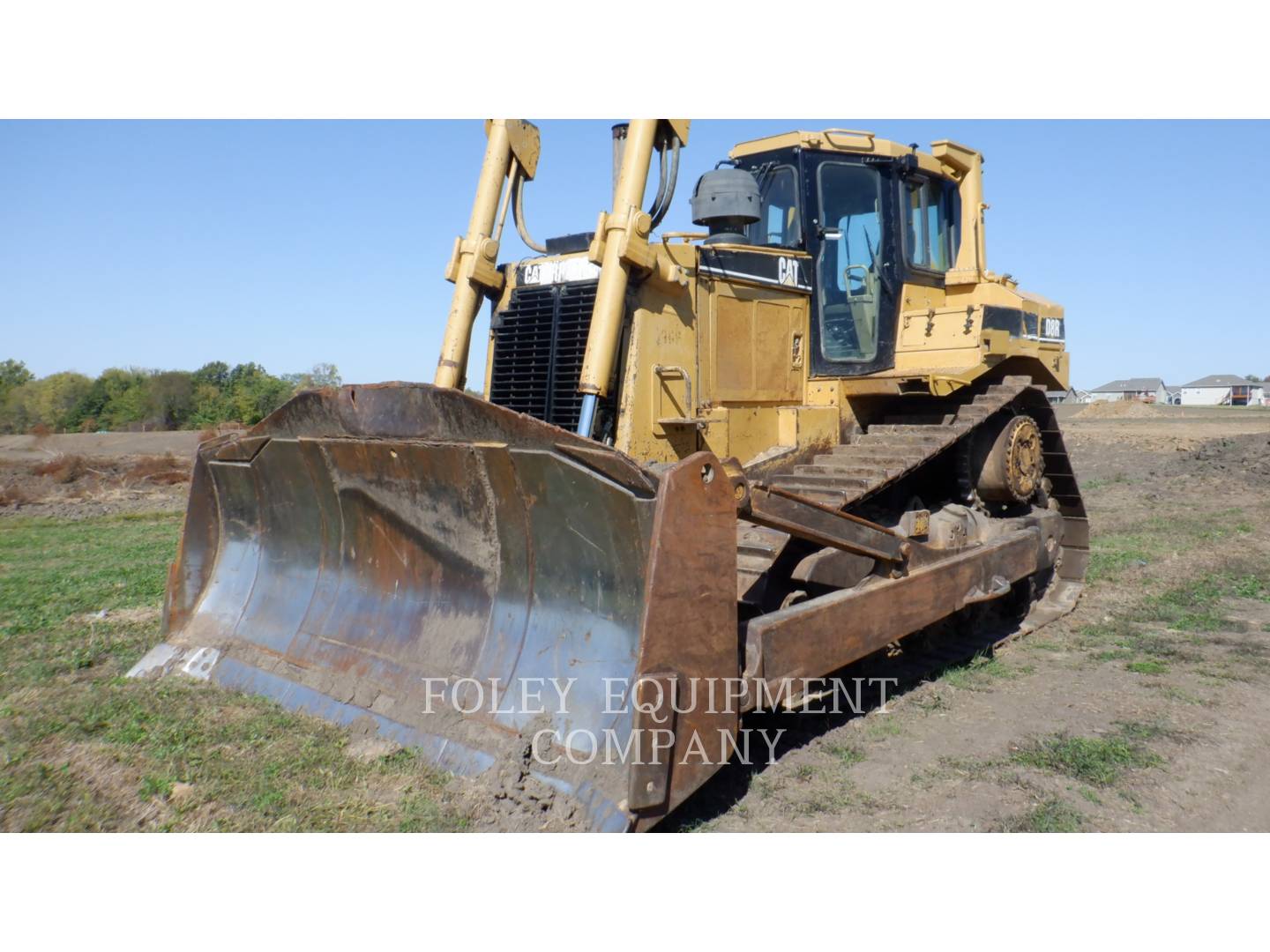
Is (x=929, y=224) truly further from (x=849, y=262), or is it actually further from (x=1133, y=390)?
(x=1133, y=390)

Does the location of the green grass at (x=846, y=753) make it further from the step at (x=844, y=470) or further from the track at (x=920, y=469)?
the step at (x=844, y=470)

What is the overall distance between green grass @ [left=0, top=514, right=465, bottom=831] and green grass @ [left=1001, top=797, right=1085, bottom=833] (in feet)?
7.05

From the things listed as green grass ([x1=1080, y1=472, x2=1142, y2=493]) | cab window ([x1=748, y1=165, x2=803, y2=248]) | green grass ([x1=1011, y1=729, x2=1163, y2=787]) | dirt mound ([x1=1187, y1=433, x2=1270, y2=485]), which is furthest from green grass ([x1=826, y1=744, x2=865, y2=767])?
dirt mound ([x1=1187, y1=433, x2=1270, y2=485])

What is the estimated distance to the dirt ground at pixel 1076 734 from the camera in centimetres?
376

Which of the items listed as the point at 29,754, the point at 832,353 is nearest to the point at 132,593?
the point at 29,754

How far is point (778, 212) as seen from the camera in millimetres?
6230

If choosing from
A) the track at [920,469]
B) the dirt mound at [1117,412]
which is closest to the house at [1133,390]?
the dirt mound at [1117,412]

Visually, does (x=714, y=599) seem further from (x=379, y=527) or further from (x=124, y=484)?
(x=124, y=484)

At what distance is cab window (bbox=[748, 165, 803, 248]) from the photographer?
6113 mm

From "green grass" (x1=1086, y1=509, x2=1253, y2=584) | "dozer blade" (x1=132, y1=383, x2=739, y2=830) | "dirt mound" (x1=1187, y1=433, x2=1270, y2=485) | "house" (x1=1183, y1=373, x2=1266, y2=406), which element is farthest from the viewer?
"house" (x1=1183, y1=373, x2=1266, y2=406)

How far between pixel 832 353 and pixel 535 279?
6.65ft

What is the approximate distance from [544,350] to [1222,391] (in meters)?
110

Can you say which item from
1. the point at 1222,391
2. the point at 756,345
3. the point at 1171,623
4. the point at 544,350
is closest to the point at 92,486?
the point at 544,350

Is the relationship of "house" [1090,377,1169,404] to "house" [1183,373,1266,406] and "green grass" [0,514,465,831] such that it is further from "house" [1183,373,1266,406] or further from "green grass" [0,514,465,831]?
"green grass" [0,514,465,831]
